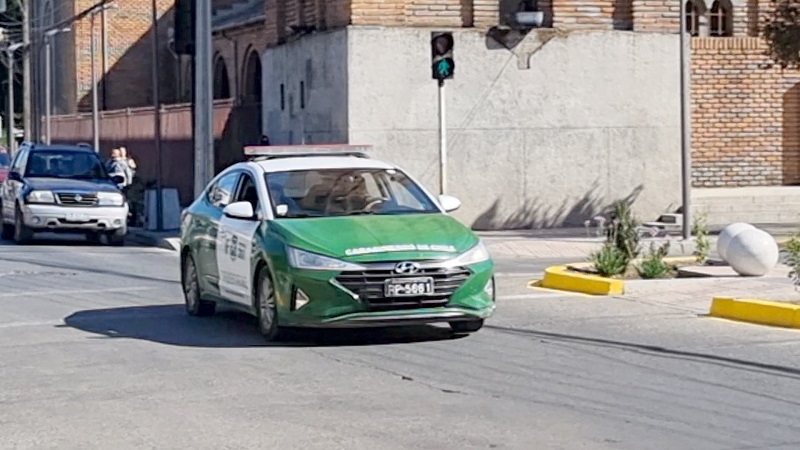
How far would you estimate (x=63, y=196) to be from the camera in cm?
2708

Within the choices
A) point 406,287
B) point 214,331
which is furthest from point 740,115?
point 406,287

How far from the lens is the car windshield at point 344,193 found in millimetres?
13477

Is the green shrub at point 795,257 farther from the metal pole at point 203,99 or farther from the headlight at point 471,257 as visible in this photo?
the metal pole at point 203,99

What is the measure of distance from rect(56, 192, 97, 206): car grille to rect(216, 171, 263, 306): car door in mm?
13207

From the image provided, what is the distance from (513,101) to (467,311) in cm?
1563

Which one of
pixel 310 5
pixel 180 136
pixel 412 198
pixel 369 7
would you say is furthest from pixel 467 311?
pixel 180 136

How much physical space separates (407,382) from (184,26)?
65.7 feet

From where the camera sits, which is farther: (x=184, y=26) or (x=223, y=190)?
(x=184, y=26)

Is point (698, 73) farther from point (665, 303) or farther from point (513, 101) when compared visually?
point (665, 303)

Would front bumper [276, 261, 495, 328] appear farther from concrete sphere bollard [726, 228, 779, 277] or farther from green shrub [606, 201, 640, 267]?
green shrub [606, 201, 640, 267]

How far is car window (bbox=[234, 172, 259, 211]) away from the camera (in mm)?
13938

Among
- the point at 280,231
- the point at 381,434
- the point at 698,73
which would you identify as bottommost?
the point at 381,434

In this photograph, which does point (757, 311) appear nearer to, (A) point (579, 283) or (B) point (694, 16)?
(A) point (579, 283)

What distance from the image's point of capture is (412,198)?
13898 millimetres
